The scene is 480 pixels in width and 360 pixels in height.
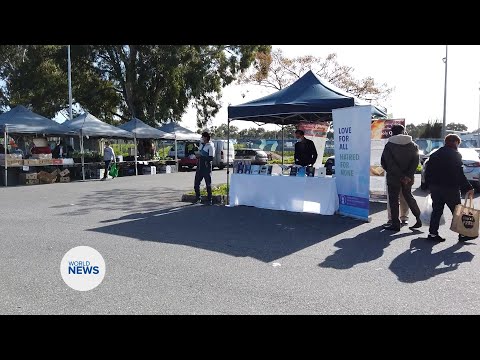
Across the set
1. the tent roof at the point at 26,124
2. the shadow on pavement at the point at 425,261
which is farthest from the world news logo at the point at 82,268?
the tent roof at the point at 26,124

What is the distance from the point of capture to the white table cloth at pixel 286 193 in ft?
30.5

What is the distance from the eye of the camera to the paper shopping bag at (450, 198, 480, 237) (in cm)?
671

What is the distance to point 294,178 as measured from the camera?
9797mm

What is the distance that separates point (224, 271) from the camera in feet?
17.5

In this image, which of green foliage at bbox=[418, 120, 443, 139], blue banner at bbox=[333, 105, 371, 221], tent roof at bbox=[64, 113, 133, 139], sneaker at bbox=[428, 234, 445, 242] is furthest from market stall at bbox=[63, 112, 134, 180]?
green foliage at bbox=[418, 120, 443, 139]

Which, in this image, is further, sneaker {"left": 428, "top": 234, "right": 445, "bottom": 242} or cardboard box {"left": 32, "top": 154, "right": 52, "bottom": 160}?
cardboard box {"left": 32, "top": 154, "right": 52, "bottom": 160}

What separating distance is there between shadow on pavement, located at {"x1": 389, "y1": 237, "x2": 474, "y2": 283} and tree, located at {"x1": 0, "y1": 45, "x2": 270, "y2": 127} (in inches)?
1006

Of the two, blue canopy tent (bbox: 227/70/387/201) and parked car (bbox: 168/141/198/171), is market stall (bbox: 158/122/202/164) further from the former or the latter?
blue canopy tent (bbox: 227/70/387/201)

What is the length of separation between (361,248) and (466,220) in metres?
1.84

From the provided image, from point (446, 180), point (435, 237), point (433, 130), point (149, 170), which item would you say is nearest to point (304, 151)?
point (446, 180)

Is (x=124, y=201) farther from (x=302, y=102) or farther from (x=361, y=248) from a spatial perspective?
(x=361, y=248)

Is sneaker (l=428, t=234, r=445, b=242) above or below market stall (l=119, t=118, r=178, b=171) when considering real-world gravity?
below
